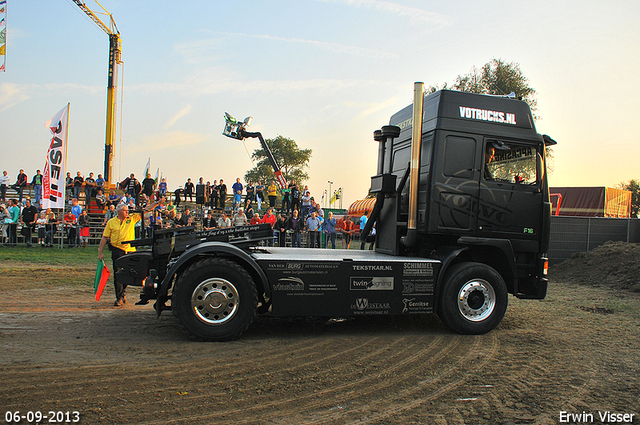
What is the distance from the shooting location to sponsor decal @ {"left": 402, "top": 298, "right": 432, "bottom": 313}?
6695mm

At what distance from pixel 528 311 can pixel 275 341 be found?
5333 mm

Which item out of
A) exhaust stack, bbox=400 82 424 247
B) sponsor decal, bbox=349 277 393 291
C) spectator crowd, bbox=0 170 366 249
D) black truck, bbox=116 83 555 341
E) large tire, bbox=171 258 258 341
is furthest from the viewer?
spectator crowd, bbox=0 170 366 249

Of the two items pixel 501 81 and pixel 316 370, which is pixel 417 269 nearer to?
pixel 316 370

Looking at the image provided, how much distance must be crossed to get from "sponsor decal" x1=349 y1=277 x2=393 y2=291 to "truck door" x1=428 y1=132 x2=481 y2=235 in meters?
1.05

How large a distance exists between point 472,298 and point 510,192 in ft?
5.85

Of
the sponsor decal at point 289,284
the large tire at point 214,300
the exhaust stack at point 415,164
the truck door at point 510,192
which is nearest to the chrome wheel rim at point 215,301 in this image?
the large tire at point 214,300

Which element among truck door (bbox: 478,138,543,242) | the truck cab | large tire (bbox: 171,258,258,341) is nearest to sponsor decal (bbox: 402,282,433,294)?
the truck cab

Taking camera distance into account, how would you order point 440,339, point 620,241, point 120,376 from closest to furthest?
point 120,376, point 440,339, point 620,241

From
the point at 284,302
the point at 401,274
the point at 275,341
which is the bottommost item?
the point at 275,341

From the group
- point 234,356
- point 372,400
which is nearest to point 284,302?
point 234,356

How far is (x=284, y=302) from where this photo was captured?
20.5 feet

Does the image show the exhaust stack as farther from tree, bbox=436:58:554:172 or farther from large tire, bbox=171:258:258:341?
tree, bbox=436:58:554:172

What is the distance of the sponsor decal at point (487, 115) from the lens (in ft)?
23.3

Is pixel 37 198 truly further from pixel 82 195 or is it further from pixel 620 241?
pixel 620 241
